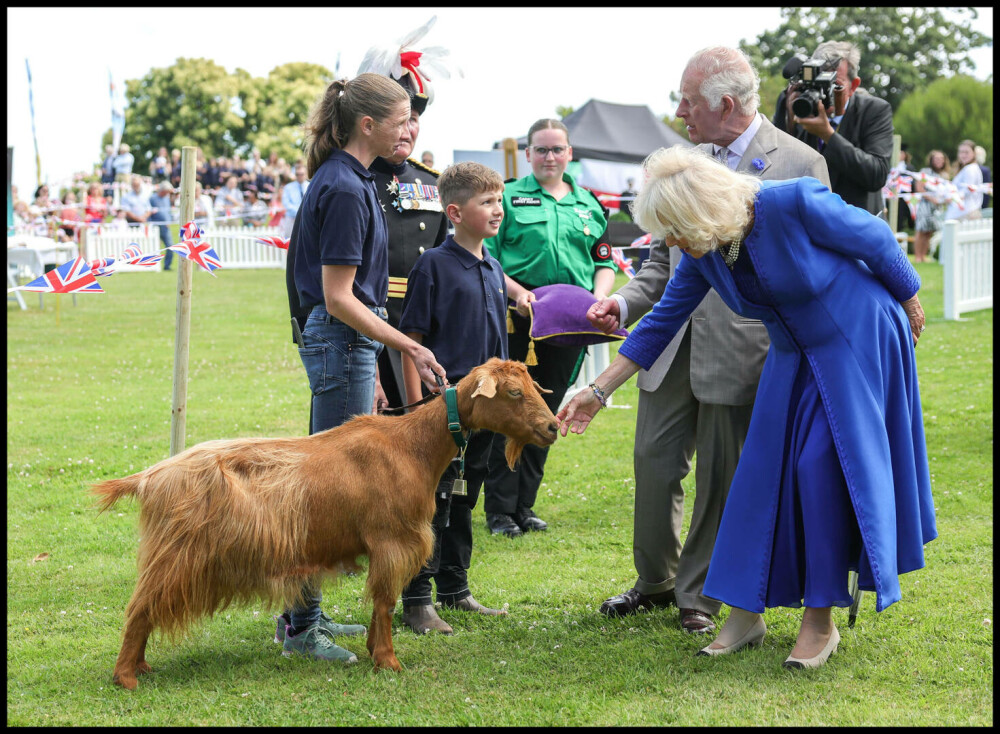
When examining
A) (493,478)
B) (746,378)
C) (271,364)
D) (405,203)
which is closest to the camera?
(746,378)

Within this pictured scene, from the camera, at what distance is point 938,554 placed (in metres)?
5.56

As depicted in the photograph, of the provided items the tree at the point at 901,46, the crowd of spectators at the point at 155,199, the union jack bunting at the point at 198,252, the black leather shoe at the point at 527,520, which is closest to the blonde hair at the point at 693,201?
the union jack bunting at the point at 198,252

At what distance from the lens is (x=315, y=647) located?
4.34m

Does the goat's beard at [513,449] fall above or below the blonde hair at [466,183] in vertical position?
below

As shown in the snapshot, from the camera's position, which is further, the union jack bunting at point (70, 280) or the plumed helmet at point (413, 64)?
the plumed helmet at point (413, 64)

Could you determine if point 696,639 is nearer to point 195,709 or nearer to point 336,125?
point 195,709

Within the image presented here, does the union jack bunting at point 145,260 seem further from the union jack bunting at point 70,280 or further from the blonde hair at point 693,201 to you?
the blonde hair at point 693,201

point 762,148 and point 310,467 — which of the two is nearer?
point 310,467

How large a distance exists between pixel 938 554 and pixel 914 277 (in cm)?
218

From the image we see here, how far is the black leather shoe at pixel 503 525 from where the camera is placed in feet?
21.1

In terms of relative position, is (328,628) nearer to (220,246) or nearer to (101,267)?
(101,267)

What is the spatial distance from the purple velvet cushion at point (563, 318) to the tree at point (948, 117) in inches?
1737

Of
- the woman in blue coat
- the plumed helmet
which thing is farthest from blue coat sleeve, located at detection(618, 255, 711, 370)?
the plumed helmet

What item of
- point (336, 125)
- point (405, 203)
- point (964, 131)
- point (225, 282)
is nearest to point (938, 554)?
point (405, 203)
